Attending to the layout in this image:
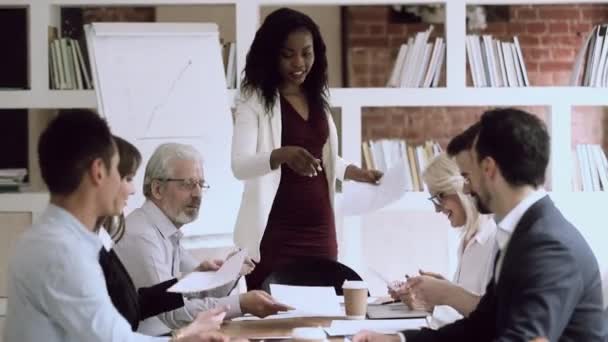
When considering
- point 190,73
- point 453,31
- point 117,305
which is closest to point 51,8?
point 190,73

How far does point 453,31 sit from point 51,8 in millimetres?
1953

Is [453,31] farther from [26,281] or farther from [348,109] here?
[26,281]

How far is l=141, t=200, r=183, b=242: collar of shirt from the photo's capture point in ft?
8.91

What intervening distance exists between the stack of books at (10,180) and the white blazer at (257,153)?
70.4 inches

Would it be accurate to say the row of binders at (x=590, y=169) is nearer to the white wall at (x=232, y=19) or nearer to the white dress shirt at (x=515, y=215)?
the white wall at (x=232, y=19)

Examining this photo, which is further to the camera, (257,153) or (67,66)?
(67,66)

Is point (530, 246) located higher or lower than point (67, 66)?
lower

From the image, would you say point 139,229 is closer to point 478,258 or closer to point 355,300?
point 355,300

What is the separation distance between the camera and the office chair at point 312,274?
122 inches

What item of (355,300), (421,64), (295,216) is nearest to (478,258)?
(355,300)

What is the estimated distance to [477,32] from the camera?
6.31 m

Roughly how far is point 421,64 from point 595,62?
2.80 ft

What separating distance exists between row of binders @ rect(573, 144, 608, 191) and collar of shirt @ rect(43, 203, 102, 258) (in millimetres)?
3362

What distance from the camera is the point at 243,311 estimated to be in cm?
260
